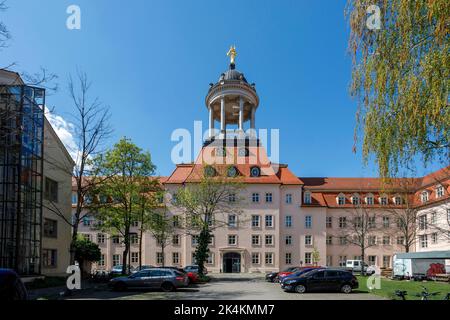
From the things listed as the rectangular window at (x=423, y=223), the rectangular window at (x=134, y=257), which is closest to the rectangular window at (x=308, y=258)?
the rectangular window at (x=423, y=223)

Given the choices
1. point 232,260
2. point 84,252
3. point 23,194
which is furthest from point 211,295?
point 232,260

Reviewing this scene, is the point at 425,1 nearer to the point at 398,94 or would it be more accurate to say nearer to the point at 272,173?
the point at 398,94

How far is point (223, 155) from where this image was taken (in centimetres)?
6269

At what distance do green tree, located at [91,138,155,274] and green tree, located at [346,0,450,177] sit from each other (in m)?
25.9

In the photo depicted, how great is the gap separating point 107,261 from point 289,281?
4336 centimetres

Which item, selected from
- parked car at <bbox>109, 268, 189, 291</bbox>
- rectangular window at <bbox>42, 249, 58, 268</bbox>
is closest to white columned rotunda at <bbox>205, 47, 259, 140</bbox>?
rectangular window at <bbox>42, 249, 58, 268</bbox>

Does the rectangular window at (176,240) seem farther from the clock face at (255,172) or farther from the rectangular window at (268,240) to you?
the clock face at (255,172)

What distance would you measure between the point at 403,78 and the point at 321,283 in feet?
57.6

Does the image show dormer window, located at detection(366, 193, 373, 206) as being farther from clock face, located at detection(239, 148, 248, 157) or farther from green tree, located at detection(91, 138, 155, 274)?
green tree, located at detection(91, 138, 155, 274)

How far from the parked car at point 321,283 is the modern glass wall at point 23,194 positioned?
1720 cm

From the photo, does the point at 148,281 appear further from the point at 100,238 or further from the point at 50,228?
the point at 100,238

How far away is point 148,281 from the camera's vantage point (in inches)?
1027
